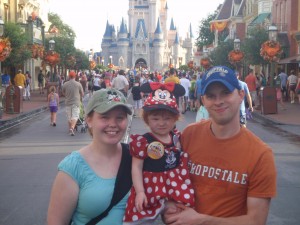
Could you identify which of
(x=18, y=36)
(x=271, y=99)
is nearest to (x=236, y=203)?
(x=271, y=99)

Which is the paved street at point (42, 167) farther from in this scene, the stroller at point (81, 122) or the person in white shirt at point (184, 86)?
the person in white shirt at point (184, 86)

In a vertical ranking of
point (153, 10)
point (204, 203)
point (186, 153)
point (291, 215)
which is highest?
point (153, 10)

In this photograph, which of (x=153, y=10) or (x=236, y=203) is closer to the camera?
(x=236, y=203)

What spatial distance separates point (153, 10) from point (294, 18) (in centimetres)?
12718

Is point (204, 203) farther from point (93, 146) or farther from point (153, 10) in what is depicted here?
point (153, 10)

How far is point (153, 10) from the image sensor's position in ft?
531

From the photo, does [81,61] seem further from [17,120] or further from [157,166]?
[157,166]

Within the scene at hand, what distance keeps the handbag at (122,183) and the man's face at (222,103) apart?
0.57 metres

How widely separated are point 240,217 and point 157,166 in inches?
23.2

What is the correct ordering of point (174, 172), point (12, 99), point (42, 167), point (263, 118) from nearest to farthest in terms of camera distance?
point (174, 172), point (42, 167), point (263, 118), point (12, 99)

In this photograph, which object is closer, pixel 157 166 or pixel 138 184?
pixel 138 184

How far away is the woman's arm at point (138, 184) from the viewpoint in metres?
2.97

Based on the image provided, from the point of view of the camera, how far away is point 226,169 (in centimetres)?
289

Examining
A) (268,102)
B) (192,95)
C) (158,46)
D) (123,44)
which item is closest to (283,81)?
(268,102)
